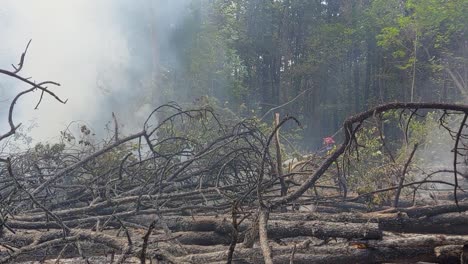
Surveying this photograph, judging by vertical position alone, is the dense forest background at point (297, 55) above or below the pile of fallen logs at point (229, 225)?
above

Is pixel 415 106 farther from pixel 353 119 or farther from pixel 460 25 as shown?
pixel 460 25

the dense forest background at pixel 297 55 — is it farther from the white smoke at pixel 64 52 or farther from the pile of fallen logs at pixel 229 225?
the pile of fallen logs at pixel 229 225

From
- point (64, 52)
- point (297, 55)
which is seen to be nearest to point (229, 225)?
point (64, 52)

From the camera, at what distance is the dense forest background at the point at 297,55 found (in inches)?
451

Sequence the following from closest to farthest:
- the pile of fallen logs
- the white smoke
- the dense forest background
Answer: the pile of fallen logs < the dense forest background < the white smoke

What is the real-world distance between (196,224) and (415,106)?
1.60 meters

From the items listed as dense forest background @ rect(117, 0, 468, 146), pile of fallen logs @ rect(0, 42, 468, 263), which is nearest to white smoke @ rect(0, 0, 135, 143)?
dense forest background @ rect(117, 0, 468, 146)

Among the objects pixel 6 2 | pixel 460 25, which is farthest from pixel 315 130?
pixel 6 2

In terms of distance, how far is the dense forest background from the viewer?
11445 mm

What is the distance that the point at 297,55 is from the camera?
1428 centimetres

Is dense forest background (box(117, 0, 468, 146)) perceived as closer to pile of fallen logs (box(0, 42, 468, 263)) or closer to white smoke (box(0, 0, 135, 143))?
white smoke (box(0, 0, 135, 143))

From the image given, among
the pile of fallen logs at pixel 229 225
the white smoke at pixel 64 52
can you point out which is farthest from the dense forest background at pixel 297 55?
the pile of fallen logs at pixel 229 225

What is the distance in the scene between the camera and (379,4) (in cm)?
1272

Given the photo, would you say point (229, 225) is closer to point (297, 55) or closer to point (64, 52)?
point (64, 52)
